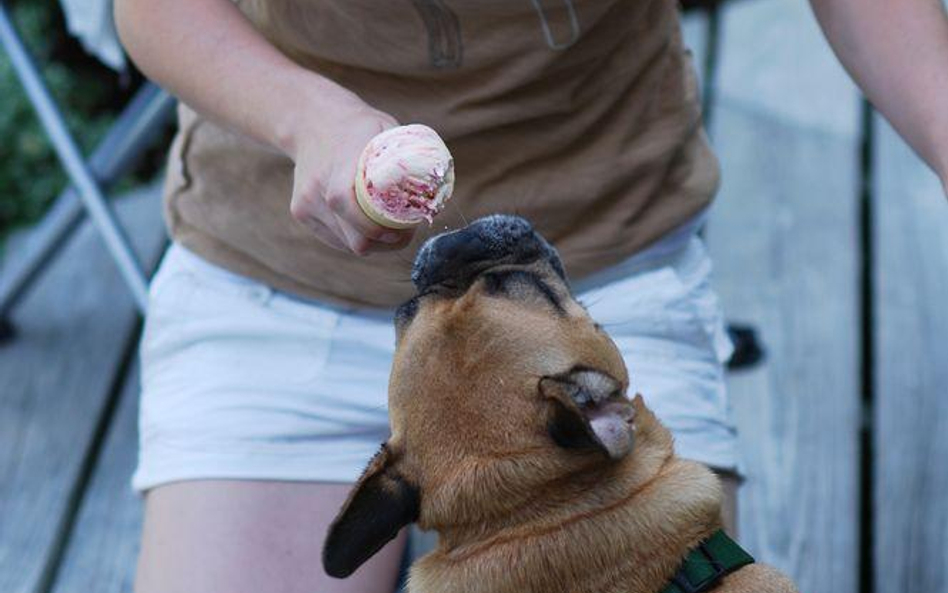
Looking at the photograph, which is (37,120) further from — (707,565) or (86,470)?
(707,565)

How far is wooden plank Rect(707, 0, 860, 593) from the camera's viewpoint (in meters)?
2.32

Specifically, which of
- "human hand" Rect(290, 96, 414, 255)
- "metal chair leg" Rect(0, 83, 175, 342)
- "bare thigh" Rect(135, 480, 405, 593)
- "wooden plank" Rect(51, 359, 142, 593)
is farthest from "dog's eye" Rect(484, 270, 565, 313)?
"metal chair leg" Rect(0, 83, 175, 342)

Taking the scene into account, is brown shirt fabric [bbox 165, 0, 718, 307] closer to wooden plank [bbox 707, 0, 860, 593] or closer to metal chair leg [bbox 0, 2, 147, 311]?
metal chair leg [bbox 0, 2, 147, 311]

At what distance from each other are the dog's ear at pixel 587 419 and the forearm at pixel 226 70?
1.20 feet

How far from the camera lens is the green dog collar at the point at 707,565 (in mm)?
1403

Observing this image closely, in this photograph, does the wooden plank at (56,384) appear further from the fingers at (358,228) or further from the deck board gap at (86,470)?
the fingers at (358,228)

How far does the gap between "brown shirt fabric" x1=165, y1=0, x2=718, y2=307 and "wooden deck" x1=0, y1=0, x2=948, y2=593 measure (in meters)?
0.72

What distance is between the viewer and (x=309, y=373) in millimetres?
1786

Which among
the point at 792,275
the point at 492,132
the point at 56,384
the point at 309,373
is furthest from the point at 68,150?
the point at 792,275

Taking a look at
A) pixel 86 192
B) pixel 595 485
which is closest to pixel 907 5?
pixel 595 485

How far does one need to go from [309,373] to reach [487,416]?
1.46 ft

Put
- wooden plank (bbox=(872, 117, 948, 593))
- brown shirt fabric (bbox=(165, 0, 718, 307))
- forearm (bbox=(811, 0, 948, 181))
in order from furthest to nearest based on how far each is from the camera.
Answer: wooden plank (bbox=(872, 117, 948, 593)) → brown shirt fabric (bbox=(165, 0, 718, 307)) → forearm (bbox=(811, 0, 948, 181))

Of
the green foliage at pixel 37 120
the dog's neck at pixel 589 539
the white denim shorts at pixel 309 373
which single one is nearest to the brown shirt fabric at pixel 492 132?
the white denim shorts at pixel 309 373

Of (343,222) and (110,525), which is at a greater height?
(343,222)
